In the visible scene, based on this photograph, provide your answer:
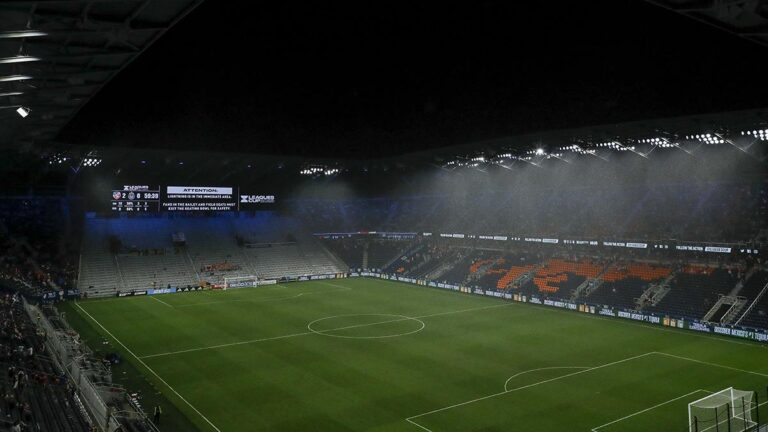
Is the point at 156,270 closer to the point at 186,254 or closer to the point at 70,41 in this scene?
the point at 186,254

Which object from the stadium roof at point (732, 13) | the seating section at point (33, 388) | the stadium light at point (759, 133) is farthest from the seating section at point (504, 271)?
the stadium roof at point (732, 13)

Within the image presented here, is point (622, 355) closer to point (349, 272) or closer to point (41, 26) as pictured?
point (41, 26)

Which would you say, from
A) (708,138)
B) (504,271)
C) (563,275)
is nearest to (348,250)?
(504,271)

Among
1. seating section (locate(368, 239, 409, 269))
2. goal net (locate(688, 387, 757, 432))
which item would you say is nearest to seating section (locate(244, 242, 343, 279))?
seating section (locate(368, 239, 409, 269))

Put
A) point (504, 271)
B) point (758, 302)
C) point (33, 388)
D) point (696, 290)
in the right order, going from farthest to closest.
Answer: point (504, 271) → point (696, 290) → point (758, 302) → point (33, 388)

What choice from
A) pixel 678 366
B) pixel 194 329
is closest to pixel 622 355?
pixel 678 366

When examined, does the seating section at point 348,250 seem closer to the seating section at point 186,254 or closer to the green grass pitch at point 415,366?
the seating section at point 186,254

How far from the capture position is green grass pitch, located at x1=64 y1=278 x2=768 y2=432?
18750 millimetres

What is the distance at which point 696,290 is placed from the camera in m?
37.1

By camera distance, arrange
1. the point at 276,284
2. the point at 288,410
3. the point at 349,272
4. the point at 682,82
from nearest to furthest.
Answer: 1. the point at 288,410
2. the point at 682,82
3. the point at 276,284
4. the point at 349,272

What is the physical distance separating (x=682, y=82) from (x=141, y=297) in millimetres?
42507

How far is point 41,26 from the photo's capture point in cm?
1231

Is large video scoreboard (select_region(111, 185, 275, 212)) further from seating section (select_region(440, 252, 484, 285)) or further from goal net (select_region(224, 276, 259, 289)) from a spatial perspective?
seating section (select_region(440, 252, 484, 285))

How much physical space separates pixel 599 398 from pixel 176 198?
41.2 metres
